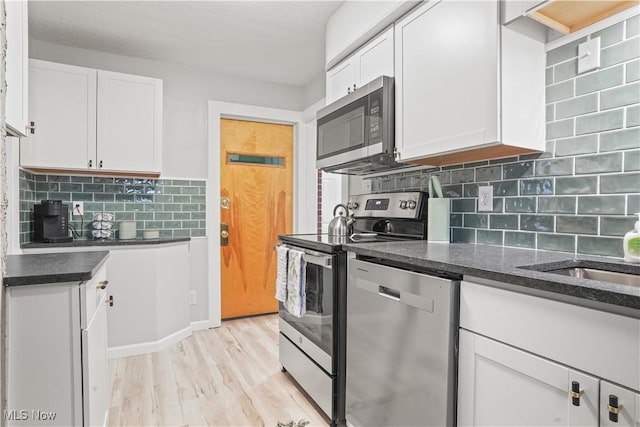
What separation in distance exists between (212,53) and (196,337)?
235cm

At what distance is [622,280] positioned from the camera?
1212 millimetres

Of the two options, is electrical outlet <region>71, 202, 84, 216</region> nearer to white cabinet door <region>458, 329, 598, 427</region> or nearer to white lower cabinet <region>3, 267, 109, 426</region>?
white lower cabinet <region>3, 267, 109, 426</region>

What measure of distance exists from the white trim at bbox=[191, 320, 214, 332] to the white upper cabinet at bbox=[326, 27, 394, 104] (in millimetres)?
2227

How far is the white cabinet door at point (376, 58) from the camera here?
1.95 meters

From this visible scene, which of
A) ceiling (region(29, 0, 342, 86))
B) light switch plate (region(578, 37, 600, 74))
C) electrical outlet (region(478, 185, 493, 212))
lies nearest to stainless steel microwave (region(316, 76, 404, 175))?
electrical outlet (region(478, 185, 493, 212))

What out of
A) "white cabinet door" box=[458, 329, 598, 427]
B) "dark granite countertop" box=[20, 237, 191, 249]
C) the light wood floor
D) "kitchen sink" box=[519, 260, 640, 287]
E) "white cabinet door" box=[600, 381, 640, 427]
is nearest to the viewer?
"white cabinet door" box=[600, 381, 640, 427]

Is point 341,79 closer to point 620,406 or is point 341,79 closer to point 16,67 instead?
point 16,67

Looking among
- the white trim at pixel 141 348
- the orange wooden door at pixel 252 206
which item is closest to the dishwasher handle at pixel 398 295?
the white trim at pixel 141 348

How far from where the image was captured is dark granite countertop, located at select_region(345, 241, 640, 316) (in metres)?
0.81

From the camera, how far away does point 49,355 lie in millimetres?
1251

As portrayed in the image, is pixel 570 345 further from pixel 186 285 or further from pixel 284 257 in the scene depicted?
pixel 186 285

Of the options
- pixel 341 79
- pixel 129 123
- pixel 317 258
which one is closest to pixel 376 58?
pixel 341 79

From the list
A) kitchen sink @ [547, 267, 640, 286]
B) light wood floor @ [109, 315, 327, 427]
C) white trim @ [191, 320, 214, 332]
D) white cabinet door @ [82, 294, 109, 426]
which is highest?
kitchen sink @ [547, 267, 640, 286]

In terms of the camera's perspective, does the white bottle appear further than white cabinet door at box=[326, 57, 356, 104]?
No
